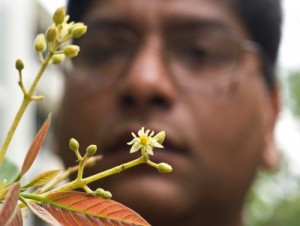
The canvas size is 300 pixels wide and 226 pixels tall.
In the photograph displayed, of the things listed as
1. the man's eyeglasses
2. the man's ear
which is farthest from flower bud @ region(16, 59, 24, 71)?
the man's ear

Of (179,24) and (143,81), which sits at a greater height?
(179,24)

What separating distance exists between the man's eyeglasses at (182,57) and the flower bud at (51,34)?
0.93 m

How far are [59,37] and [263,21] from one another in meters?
1.30

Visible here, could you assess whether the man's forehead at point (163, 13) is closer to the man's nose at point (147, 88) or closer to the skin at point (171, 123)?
the skin at point (171, 123)

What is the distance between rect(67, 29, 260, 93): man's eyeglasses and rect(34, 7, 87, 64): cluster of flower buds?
92cm

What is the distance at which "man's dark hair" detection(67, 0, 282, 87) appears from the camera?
A: 139 centimetres

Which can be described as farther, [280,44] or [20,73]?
[280,44]

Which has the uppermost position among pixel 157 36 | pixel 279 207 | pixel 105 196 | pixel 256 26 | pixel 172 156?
pixel 279 207

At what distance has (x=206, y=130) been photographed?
3.69 feet

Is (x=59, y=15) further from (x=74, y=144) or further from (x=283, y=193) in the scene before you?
(x=283, y=193)

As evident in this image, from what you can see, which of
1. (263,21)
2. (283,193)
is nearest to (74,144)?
(263,21)

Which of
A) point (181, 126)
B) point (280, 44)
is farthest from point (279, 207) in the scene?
point (181, 126)

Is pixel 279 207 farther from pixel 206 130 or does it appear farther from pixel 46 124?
pixel 46 124

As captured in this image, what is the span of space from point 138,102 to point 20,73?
83 cm
